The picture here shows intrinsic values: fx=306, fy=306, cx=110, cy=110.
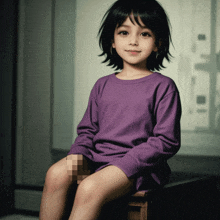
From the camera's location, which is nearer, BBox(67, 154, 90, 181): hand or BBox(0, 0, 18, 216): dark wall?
BBox(67, 154, 90, 181): hand

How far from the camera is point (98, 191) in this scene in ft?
2.50

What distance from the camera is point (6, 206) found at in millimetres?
1479

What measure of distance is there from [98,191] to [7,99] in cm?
89

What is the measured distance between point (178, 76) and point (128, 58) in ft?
1.47

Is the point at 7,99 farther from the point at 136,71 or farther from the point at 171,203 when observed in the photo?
the point at 171,203

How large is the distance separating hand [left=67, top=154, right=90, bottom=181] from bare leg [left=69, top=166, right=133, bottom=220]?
94mm

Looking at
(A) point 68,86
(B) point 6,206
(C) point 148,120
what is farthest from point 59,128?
(C) point 148,120

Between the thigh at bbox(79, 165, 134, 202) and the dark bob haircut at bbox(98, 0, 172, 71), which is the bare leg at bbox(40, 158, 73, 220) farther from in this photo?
the dark bob haircut at bbox(98, 0, 172, 71)

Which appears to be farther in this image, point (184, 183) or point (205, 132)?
point (205, 132)

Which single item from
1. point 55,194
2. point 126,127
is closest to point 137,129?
point 126,127

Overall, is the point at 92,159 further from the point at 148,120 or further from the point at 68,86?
the point at 68,86

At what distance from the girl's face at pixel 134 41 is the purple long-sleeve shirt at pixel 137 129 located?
0.23 ft

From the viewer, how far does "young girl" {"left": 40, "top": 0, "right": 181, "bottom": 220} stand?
0.80m

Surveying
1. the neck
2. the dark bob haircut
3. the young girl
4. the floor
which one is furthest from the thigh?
the floor
